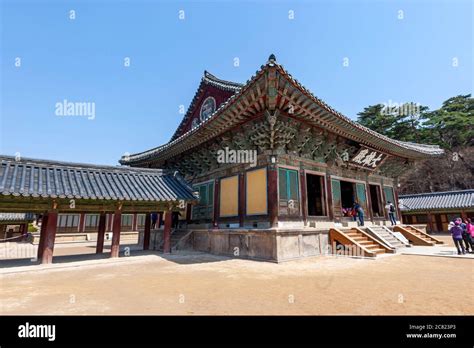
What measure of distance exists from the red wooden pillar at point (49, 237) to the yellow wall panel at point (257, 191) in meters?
7.14

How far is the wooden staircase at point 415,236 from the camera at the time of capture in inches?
510

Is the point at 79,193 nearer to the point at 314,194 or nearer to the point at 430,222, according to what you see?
the point at 314,194

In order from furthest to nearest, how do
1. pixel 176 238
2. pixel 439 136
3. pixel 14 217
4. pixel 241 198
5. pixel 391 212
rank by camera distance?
pixel 439 136, pixel 14 217, pixel 391 212, pixel 176 238, pixel 241 198

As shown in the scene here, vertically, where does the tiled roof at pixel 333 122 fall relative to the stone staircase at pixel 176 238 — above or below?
above

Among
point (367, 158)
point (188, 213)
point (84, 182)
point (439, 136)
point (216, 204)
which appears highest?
point (439, 136)

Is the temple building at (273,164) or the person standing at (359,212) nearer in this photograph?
the temple building at (273,164)

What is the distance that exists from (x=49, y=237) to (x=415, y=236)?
17.1m

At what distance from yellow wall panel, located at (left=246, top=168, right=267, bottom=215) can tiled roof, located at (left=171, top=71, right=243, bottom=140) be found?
17.2 ft

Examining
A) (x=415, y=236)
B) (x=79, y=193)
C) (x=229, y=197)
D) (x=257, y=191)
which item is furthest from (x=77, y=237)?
(x=415, y=236)

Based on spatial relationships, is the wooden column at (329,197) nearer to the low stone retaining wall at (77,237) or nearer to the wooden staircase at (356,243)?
the wooden staircase at (356,243)

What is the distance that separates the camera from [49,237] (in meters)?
8.28

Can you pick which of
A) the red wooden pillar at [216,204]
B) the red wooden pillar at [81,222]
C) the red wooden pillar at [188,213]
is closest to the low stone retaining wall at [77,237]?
the red wooden pillar at [81,222]
